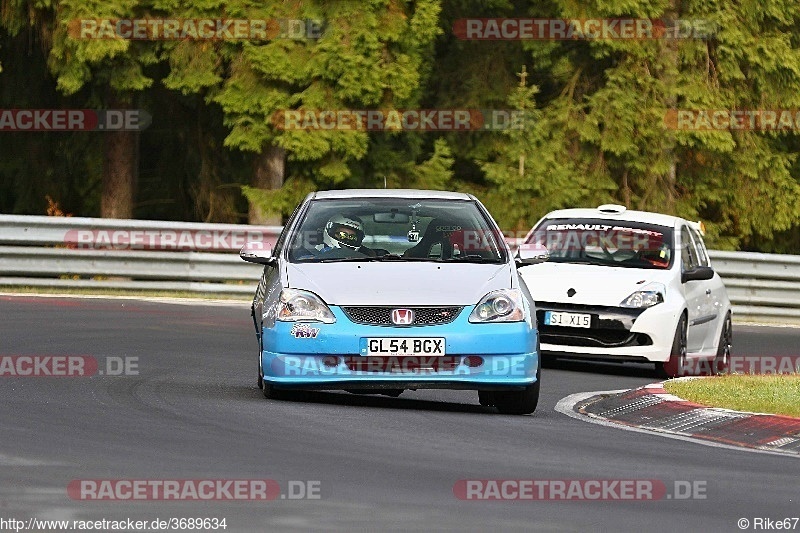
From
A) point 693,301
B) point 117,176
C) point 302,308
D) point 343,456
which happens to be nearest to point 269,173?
point 117,176

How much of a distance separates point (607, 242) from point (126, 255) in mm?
8673

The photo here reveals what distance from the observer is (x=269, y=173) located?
3197 cm

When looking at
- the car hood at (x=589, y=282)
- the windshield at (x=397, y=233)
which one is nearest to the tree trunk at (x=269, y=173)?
the car hood at (x=589, y=282)

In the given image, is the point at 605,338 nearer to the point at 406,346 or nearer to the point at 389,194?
the point at 389,194

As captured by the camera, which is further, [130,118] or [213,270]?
[130,118]

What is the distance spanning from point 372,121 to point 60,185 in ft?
26.1

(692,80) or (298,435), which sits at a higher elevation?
(692,80)

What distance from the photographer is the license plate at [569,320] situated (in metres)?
17.5

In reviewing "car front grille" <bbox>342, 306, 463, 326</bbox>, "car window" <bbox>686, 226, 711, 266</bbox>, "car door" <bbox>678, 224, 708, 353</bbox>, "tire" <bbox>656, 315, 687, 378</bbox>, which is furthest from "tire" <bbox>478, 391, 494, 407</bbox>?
"car window" <bbox>686, 226, 711, 266</bbox>

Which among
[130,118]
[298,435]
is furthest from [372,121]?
[298,435]

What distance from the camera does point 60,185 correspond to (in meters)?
36.3

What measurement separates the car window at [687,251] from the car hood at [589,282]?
613 millimetres

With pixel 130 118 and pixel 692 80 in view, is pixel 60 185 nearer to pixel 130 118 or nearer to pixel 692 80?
pixel 130 118

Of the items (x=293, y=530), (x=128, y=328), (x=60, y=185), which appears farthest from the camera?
(x=60, y=185)
